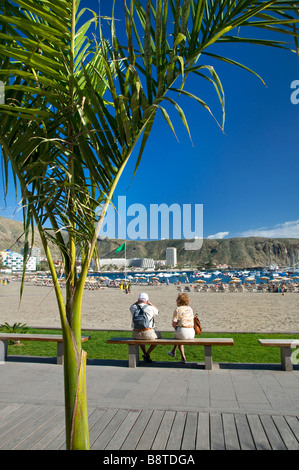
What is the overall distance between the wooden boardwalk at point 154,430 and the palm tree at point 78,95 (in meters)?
1.10

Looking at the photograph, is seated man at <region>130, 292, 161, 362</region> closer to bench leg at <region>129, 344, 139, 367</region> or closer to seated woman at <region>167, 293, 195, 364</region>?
bench leg at <region>129, 344, 139, 367</region>

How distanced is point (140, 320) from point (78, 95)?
446 cm

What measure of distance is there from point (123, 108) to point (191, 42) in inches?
20.2

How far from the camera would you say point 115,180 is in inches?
89.7

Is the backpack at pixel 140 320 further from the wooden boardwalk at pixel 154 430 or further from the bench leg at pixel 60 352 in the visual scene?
the wooden boardwalk at pixel 154 430

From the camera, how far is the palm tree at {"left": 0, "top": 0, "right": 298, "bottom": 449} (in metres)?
1.83

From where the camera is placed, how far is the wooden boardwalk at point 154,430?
9.96 feet

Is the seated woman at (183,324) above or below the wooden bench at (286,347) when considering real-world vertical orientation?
above

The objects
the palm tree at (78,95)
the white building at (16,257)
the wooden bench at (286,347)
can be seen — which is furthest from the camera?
the wooden bench at (286,347)

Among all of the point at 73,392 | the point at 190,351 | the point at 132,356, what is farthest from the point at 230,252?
the point at 73,392

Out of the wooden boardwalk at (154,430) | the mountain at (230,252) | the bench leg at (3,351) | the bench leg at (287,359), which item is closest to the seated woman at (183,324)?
the bench leg at (287,359)

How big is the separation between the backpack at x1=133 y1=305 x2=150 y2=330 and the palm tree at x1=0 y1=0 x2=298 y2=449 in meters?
3.68

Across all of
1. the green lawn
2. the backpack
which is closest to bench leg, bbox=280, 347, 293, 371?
the green lawn
